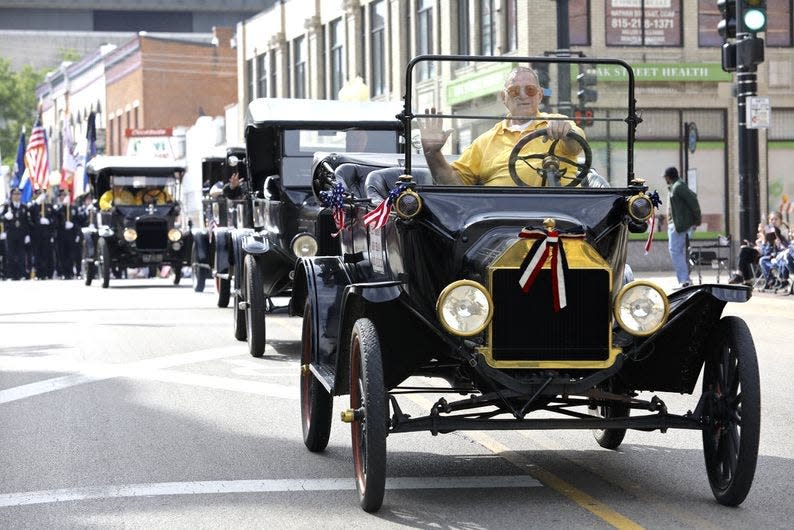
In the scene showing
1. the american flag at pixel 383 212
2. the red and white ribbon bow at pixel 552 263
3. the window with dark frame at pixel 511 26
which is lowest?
the red and white ribbon bow at pixel 552 263

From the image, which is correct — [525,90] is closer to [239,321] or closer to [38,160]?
[239,321]

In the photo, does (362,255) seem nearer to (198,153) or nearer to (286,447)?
(286,447)

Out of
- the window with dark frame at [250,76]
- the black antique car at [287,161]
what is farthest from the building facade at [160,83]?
the black antique car at [287,161]

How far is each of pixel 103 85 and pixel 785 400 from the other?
68669 mm

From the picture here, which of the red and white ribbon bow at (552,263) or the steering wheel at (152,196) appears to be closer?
the red and white ribbon bow at (552,263)

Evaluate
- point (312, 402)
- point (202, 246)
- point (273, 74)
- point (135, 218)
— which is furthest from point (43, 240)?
point (312, 402)

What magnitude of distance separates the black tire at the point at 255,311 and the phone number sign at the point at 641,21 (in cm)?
2328

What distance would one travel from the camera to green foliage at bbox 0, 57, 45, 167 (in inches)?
3465

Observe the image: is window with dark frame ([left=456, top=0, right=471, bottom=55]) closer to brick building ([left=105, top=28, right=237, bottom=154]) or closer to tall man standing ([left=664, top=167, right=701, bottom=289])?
tall man standing ([left=664, top=167, right=701, bottom=289])

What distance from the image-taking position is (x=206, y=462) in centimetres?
850

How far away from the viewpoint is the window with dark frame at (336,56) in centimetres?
5038

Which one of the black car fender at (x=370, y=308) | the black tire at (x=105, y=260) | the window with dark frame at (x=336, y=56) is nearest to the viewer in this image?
the black car fender at (x=370, y=308)

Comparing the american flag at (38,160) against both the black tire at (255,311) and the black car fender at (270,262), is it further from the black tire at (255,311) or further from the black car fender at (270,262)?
the black tire at (255,311)

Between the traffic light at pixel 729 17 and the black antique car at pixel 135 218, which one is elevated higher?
the traffic light at pixel 729 17
